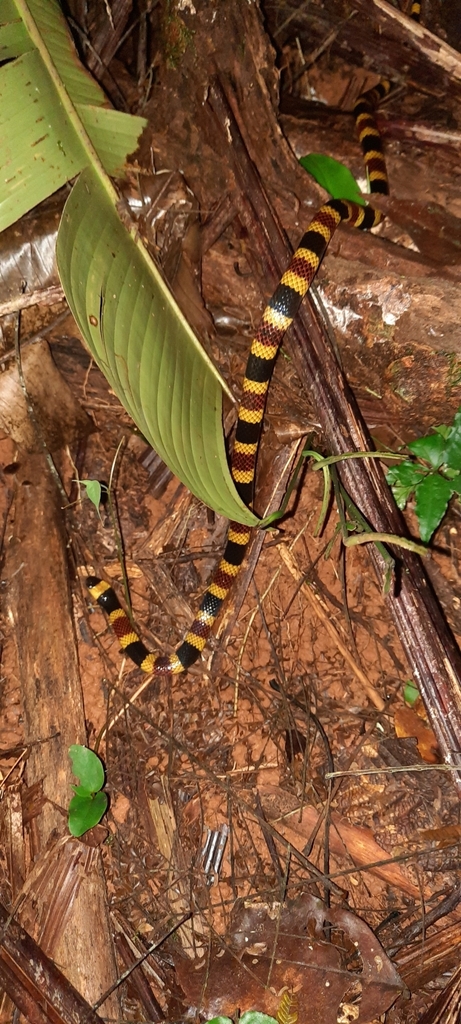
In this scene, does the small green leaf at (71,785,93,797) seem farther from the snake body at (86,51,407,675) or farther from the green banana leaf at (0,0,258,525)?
the green banana leaf at (0,0,258,525)

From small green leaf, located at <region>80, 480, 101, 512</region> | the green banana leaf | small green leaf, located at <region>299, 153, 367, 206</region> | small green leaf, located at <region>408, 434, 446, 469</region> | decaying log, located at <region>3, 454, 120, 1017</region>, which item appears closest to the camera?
the green banana leaf

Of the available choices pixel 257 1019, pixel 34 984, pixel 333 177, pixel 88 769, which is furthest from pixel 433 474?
pixel 34 984

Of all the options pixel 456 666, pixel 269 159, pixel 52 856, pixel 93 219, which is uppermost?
pixel 269 159

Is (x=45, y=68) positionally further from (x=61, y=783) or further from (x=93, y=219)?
(x=61, y=783)

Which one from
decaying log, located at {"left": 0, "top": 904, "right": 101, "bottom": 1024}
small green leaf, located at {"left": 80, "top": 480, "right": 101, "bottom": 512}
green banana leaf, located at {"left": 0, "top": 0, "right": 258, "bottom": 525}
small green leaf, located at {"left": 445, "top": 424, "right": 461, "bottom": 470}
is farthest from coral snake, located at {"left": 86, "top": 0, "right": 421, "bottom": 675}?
decaying log, located at {"left": 0, "top": 904, "right": 101, "bottom": 1024}

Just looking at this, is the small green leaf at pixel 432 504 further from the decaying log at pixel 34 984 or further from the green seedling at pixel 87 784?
the decaying log at pixel 34 984

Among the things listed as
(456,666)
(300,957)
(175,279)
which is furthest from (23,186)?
(300,957)
